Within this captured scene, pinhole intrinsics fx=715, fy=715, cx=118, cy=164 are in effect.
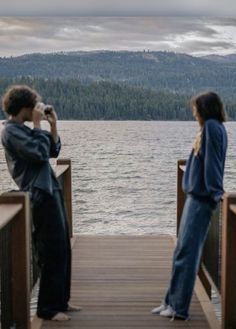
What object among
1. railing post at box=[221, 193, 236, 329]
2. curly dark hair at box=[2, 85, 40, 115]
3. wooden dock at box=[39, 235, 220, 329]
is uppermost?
curly dark hair at box=[2, 85, 40, 115]

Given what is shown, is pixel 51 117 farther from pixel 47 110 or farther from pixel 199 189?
pixel 199 189

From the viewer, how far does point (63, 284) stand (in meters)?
4.12

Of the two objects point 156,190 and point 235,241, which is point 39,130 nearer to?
point 235,241

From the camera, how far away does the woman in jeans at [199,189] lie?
12.4 feet

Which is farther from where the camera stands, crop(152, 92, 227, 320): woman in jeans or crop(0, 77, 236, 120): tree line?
crop(0, 77, 236, 120): tree line

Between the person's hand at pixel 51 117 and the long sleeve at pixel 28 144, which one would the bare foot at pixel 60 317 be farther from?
the person's hand at pixel 51 117

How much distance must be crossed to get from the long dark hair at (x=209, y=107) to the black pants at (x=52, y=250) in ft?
2.96

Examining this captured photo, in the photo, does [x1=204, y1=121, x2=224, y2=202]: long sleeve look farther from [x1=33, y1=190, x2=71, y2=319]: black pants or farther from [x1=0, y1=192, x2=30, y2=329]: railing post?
[x1=0, y1=192, x2=30, y2=329]: railing post

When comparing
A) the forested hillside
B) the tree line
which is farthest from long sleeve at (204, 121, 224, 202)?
the tree line

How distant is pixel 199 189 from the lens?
3889 millimetres

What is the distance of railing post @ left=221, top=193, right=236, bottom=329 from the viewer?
360cm

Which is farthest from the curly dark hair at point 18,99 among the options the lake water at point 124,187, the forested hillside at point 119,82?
the forested hillside at point 119,82

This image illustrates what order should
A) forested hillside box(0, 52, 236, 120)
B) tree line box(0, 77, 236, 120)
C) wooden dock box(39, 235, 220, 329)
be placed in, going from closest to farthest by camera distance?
wooden dock box(39, 235, 220, 329)
tree line box(0, 77, 236, 120)
forested hillside box(0, 52, 236, 120)

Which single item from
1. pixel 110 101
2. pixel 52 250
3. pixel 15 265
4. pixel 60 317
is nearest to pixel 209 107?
pixel 52 250
